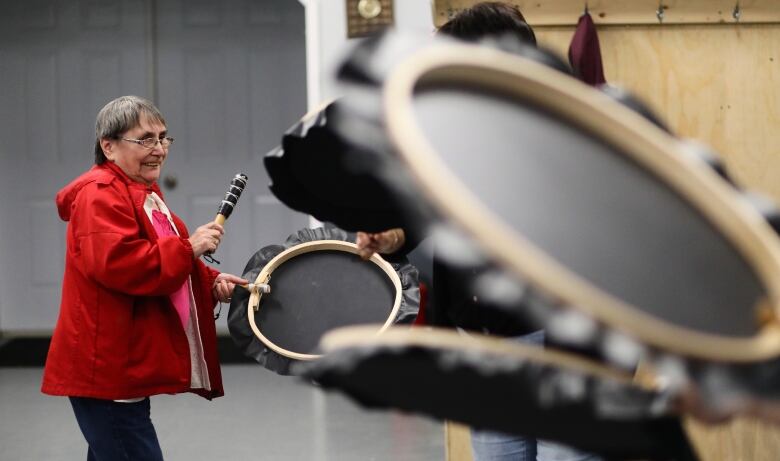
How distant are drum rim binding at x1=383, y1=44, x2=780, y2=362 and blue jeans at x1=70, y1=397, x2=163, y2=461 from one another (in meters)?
1.77

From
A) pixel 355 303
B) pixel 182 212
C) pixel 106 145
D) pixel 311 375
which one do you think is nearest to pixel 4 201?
pixel 182 212

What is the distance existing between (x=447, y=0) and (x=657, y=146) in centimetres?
239

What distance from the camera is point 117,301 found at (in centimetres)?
231

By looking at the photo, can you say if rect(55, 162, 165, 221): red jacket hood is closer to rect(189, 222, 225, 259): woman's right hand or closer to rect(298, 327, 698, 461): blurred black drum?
rect(189, 222, 225, 259): woman's right hand

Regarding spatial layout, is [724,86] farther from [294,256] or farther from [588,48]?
[294,256]

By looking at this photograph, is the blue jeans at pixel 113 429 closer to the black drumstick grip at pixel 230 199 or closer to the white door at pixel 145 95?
the black drumstick grip at pixel 230 199

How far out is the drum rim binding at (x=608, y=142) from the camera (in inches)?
23.7

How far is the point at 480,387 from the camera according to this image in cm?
68

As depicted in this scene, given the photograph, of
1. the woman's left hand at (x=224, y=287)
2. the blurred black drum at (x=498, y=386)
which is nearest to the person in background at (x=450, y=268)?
the blurred black drum at (x=498, y=386)

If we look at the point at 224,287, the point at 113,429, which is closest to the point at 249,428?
the point at 224,287

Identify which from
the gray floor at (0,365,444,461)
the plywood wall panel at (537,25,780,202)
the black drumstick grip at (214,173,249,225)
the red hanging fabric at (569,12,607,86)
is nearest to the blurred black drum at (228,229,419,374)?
the black drumstick grip at (214,173,249,225)

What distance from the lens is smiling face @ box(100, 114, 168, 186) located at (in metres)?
2.42

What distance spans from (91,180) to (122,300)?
0.32 meters

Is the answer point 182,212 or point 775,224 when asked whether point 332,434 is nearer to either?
point 182,212
